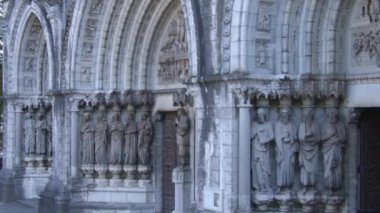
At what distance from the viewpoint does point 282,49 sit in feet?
35.3

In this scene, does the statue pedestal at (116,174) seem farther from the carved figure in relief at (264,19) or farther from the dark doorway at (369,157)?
the dark doorway at (369,157)

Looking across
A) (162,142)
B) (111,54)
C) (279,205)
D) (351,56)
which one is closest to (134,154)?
(162,142)

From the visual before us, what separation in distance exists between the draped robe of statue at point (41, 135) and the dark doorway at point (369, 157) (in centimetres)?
1100

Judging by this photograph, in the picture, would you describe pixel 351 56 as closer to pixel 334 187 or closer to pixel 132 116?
pixel 334 187

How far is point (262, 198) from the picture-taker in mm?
10719

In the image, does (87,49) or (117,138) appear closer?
(117,138)

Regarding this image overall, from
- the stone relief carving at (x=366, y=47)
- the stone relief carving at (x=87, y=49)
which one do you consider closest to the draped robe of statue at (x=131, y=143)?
the stone relief carving at (x=87, y=49)

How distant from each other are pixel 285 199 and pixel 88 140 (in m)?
5.96

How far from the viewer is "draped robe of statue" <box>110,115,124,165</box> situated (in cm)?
1509

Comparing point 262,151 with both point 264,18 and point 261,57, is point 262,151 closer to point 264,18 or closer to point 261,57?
point 261,57

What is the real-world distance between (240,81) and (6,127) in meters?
11.3

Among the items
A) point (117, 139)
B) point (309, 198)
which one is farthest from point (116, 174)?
point (309, 198)

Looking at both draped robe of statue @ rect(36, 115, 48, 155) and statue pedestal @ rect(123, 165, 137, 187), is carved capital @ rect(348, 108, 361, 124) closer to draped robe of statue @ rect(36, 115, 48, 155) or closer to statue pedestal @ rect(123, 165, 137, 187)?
statue pedestal @ rect(123, 165, 137, 187)

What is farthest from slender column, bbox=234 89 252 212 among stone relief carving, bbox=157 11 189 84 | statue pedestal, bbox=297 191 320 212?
stone relief carving, bbox=157 11 189 84
